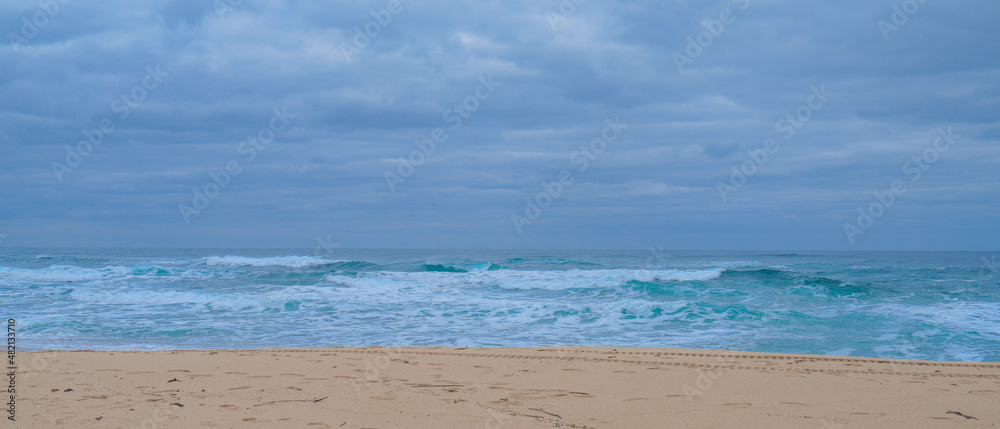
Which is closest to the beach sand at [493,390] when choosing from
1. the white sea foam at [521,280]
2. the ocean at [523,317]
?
the ocean at [523,317]

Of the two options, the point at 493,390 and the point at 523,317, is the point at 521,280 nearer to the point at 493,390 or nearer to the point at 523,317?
the point at 523,317

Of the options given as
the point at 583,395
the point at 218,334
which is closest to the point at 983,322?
the point at 583,395

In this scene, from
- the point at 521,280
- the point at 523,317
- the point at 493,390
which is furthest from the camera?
the point at 521,280

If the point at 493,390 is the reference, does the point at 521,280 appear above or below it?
below

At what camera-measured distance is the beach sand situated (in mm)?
5094

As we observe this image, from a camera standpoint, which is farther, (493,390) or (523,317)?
(523,317)

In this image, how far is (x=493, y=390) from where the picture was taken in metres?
6.10

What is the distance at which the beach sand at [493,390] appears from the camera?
5094 millimetres

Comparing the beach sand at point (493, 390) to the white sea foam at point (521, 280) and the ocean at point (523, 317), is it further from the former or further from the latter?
the white sea foam at point (521, 280)

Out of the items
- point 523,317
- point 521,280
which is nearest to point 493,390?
point 523,317

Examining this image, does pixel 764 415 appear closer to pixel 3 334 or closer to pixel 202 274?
pixel 3 334

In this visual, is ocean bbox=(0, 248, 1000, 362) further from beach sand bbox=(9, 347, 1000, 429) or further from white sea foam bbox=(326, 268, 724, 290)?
beach sand bbox=(9, 347, 1000, 429)

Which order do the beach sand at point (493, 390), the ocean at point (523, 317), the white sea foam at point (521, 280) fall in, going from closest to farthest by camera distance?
the beach sand at point (493, 390) < the ocean at point (523, 317) < the white sea foam at point (521, 280)

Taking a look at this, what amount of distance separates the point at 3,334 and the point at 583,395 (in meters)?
11.1
